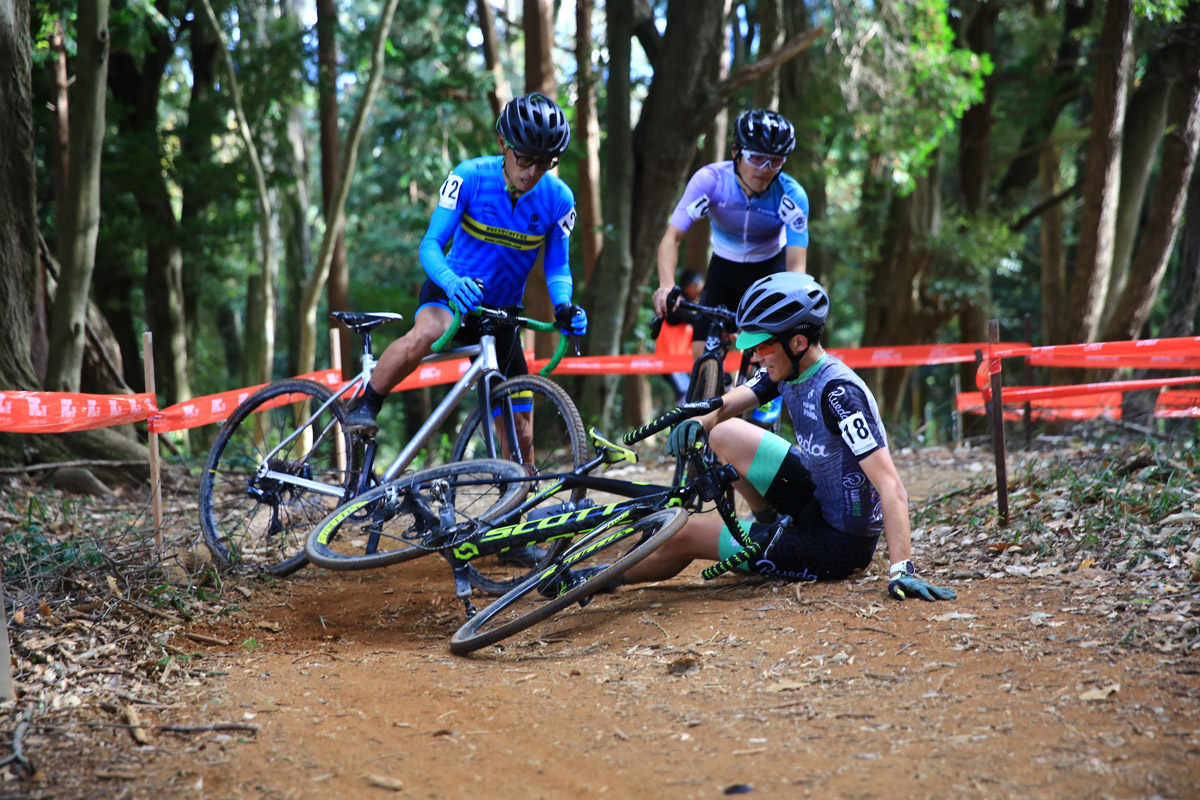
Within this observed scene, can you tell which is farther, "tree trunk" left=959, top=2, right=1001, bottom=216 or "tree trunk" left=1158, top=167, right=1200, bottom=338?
"tree trunk" left=959, top=2, right=1001, bottom=216

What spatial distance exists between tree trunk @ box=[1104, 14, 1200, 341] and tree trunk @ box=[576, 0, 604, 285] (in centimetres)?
661

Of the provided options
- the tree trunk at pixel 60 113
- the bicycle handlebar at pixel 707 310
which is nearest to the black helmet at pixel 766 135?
the bicycle handlebar at pixel 707 310

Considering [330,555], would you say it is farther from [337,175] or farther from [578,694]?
[337,175]

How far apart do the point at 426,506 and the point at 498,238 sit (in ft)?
5.18

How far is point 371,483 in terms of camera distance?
4.91 meters

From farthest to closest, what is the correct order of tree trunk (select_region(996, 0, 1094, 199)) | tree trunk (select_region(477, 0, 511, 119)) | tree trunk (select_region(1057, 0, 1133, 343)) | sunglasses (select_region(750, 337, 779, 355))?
tree trunk (select_region(996, 0, 1094, 199)) < tree trunk (select_region(477, 0, 511, 119)) < tree trunk (select_region(1057, 0, 1133, 343)) < sunglasses (select_region(750, 337, 779, 355))

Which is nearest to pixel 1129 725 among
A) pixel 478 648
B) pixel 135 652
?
pixel 478 648

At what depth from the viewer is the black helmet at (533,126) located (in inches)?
183

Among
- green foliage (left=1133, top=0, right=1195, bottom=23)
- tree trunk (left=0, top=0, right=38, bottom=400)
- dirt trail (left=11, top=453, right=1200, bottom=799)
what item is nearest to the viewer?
dirt trail (left=11, top=453, right=1200, bottom=799)

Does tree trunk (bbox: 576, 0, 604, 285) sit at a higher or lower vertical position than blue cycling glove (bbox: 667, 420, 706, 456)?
higher

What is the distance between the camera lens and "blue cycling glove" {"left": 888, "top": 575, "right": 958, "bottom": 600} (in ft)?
12.6

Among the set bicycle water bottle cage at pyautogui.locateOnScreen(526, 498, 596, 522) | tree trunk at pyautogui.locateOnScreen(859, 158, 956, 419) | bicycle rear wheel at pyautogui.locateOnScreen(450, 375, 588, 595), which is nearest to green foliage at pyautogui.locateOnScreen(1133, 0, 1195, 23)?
tree trunk at pyautogui.locateOnScreen(859, 158, 956, 419)

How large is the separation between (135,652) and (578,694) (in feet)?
6.13

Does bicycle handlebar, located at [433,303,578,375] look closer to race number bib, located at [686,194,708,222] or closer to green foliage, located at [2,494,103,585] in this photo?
race number bib, located at [686,194,708,222]
